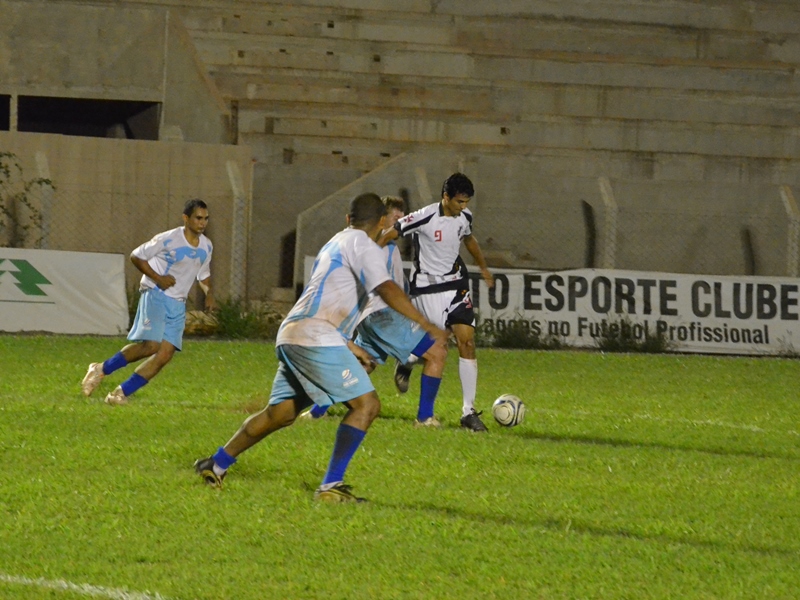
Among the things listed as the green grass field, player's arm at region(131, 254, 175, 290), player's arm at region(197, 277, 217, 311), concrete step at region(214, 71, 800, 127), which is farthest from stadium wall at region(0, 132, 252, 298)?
player's arm at region(131, 254, 175, 290)

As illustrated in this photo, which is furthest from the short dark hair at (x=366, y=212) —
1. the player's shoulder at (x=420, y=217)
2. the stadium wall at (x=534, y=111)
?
the stadium wall at (x=534, y=111)

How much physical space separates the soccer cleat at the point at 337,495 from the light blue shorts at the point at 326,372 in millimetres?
434

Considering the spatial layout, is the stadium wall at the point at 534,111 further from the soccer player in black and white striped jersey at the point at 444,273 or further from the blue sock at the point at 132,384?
the blue sock at the point at 132,384

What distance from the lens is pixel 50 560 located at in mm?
5051

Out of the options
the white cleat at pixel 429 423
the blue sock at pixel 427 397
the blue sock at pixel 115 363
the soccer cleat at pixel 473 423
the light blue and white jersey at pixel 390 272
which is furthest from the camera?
the blue sock at pixel 115 363

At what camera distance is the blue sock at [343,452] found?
631 centimetres

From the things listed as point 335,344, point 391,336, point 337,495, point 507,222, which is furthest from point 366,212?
point 507,222

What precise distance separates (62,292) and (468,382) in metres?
8.60

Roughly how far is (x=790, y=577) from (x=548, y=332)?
12415mm

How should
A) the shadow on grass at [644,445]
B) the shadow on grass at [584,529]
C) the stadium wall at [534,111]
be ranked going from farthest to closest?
the stadium wall at [534,111] < the shadow on grass at [644,445] < the shadow on grass at [584,529]

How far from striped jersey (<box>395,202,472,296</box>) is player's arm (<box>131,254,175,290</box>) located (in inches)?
75.3

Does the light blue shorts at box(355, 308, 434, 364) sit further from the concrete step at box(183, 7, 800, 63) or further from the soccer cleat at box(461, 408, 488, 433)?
the concrete step at box(183, 7, 800, 63)

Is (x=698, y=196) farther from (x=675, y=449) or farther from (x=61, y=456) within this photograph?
(x=61, y=456)

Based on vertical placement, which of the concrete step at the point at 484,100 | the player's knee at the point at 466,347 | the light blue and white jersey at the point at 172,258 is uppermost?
the concrete step at the point at 484,100
